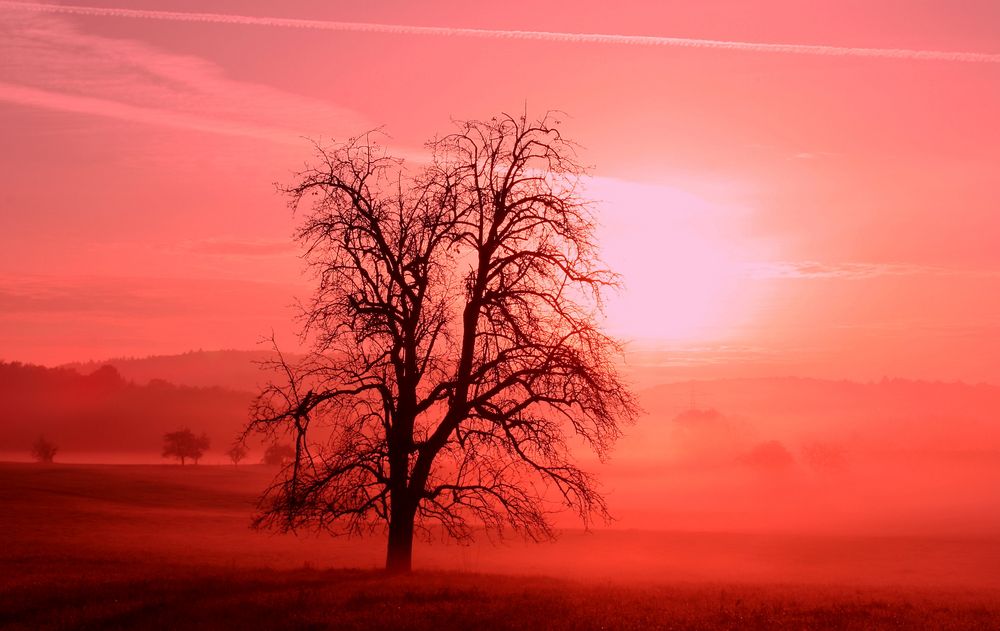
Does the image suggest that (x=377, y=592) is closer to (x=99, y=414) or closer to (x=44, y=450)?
(x=44, y=450)

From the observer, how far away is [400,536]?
20438 millimetres

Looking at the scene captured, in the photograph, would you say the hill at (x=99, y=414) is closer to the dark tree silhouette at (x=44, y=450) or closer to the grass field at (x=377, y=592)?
the dark tree silhouette at (x=44, y=450)

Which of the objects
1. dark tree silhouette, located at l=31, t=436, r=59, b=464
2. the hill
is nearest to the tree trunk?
dark tree silhouette, located at l=31, t=436, r=59, b=464

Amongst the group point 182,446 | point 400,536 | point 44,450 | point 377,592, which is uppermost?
point 182,446

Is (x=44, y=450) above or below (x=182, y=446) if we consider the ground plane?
below

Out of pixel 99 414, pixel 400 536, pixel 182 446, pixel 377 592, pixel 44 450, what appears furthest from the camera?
pixel 99 414

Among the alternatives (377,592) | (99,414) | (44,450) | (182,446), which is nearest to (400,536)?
(377,592)

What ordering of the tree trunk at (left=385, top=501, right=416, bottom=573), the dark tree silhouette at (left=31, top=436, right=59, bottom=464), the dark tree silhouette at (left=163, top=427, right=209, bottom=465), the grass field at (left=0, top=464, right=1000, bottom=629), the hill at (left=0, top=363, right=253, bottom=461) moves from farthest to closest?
the hill at (left=0, top=363, right=253, bottom=461) → the dark tree silhouette at (left=31, top=436, right=59, bottom=464) → the dark tree silhouette at (left=163, top=427, right=209, bottom=465) → the tree trunk at (left=385, top=501, right=416, bottom=573) → the grass field at (left=0, top=464, right=1000, bottom=629)

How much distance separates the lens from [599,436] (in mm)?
19469

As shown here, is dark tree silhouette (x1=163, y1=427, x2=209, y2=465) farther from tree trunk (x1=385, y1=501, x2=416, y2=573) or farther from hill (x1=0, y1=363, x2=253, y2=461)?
tree trunk (x1=385, y1=501, x2=416, y2=573)

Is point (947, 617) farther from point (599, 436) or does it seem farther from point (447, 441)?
point (447, 441)

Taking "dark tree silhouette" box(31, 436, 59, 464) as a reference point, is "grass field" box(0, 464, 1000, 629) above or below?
below

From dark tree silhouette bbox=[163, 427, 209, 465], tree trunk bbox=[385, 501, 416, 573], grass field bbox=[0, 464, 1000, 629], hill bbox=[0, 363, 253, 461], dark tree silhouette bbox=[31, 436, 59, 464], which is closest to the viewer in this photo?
grass field bbox=[0, 464, 1000, 629]

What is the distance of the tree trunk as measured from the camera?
66.4ft
